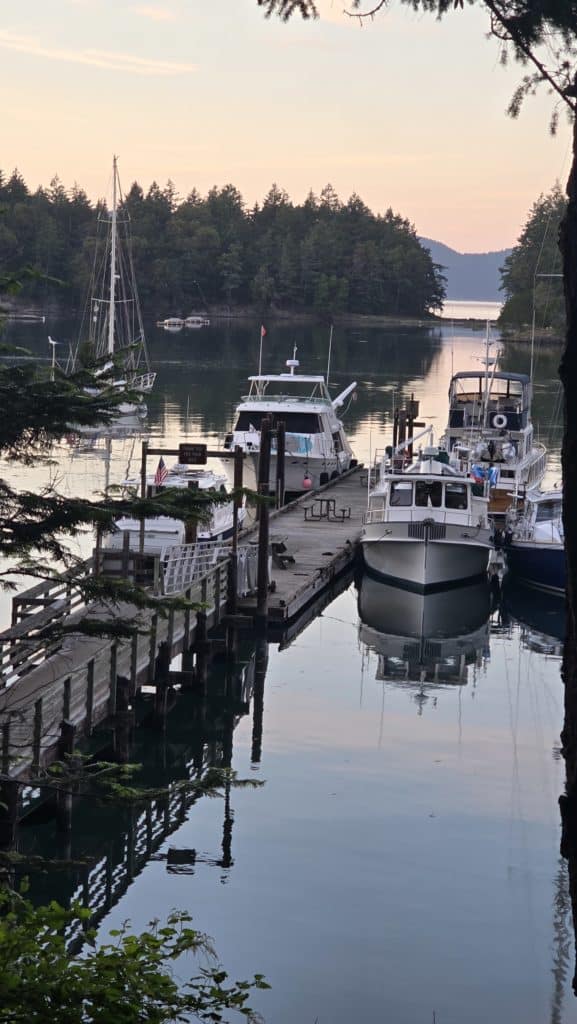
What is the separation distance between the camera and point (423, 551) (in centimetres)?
3369

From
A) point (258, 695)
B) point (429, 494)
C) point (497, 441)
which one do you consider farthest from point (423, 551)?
point (497, 441)

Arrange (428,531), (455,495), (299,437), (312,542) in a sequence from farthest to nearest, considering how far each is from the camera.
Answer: (299,437) → (312,542) → (455,495) → (428,531)

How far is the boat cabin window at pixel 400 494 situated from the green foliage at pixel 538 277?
225 feet

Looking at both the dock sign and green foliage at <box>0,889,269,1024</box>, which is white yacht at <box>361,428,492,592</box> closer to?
the dock sign

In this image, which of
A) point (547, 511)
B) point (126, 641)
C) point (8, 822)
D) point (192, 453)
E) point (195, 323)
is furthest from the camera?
point (195, 323)

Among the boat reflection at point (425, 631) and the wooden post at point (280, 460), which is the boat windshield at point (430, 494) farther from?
the wooden post at point (280, 460)

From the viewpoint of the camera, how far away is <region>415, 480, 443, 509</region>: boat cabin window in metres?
34.2

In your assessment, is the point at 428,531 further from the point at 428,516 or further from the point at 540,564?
the point at 540,564

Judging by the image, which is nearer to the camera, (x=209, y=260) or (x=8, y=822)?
(x=8, y=822)

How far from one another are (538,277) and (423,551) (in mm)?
101150


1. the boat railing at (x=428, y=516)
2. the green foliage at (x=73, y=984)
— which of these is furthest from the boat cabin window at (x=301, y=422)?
the green foliage at (x=73, y=984)

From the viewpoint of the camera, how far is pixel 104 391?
1175 centimetres

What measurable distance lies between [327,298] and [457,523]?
154 m

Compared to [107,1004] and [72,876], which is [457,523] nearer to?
[72,876]
